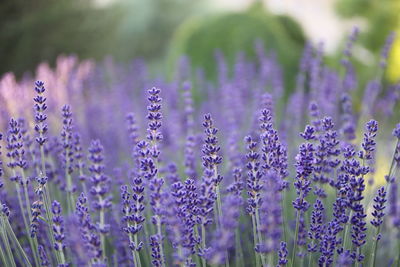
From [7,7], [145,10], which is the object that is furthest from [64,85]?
[145,10]

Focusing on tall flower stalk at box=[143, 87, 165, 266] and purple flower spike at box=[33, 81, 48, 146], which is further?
purple flower spike at box=[33, 81, 48, 146]

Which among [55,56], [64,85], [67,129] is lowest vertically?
[67,129]

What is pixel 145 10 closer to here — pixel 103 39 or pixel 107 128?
pixel 103 39

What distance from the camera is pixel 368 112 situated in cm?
399

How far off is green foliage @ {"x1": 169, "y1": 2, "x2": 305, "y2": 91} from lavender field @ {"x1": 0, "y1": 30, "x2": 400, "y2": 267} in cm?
395

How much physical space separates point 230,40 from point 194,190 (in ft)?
25.2

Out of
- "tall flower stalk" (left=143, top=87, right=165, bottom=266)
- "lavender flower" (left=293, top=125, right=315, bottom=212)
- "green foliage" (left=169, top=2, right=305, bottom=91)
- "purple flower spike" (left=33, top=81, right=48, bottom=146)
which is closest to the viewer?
"tall flower stalk" (left=143, top=87, right=165, bottom=266)

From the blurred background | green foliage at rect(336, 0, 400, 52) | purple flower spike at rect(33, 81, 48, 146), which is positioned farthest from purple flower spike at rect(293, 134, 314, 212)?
green foliage at rect(336, 0, 400, 52)

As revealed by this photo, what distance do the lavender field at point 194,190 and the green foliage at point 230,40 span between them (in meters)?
3.95

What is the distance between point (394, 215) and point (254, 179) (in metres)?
0.68

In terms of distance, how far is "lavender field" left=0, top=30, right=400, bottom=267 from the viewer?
60.2 inches

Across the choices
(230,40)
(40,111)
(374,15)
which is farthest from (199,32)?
(40,111)

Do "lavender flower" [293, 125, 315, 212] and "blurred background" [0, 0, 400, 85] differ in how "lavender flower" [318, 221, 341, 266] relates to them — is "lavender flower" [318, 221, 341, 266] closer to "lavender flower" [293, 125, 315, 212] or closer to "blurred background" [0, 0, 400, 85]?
"lavender flower" [293, 125, 315, 212]

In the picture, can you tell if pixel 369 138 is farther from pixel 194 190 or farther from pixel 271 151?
pixel 194 190
